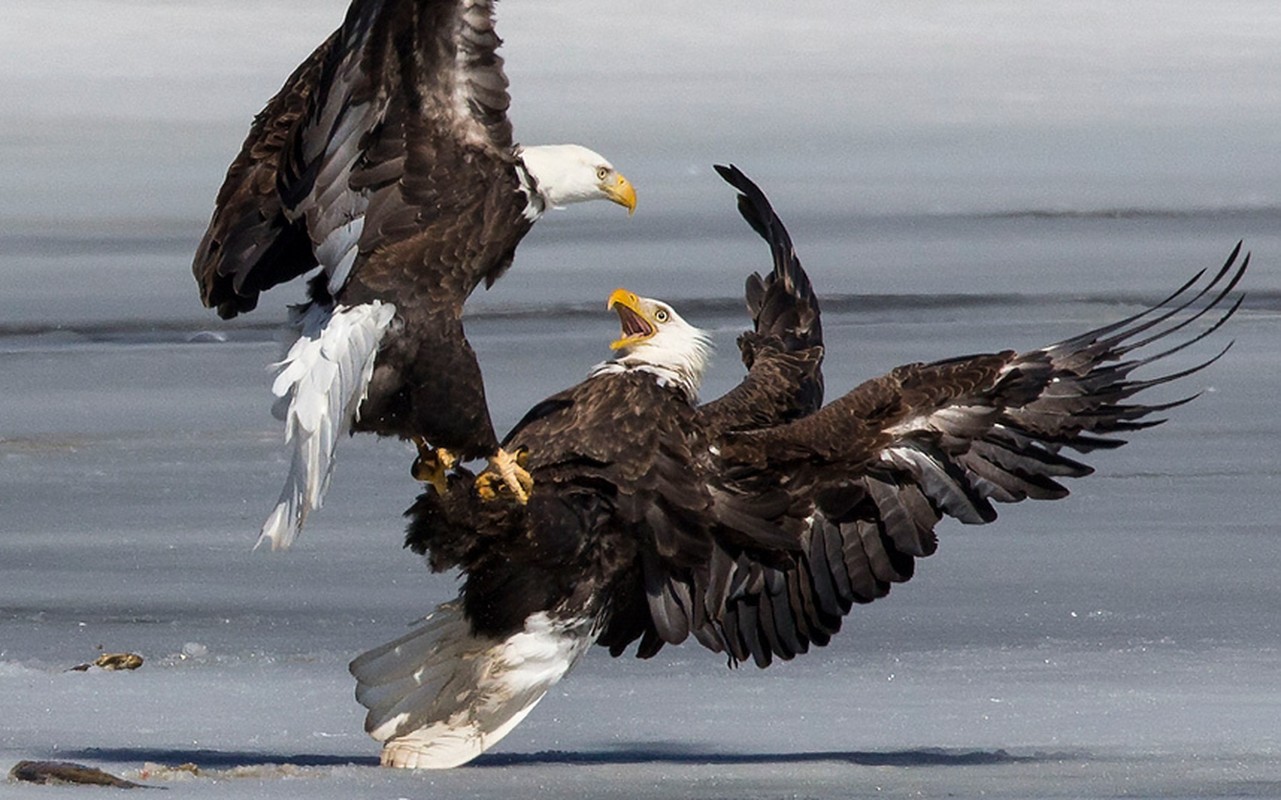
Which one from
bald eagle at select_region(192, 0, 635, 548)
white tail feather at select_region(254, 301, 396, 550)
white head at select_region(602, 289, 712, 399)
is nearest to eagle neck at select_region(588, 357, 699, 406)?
white head at select_region(602, 289, 712, 399)

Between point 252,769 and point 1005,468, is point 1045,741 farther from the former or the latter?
point 252,769

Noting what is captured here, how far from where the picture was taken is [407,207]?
4527 mm

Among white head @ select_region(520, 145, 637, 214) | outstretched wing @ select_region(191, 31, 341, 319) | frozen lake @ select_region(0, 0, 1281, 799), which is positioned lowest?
frozen lake @ select_region(0, 0, 1281, 799)

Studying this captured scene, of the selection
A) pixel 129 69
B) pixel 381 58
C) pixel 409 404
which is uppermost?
pixel 381 58

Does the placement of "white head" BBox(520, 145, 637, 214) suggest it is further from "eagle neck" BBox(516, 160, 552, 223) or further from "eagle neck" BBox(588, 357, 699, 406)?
"eagle neck" BBox(588, 357, 699, 406)

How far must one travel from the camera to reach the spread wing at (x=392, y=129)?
14.3 feet

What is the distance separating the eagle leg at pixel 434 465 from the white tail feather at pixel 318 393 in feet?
0.66

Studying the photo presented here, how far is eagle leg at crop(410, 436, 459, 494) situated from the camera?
4.57m

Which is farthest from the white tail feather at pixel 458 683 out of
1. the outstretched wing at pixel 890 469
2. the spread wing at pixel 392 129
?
the spread wing at pixel 392 129

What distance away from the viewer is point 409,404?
4.51m

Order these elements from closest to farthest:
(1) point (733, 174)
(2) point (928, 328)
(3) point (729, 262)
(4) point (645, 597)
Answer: (4) point (645, 597) < (1) point (733, 174) < (2) point (928, 328) < (3) point (729, 262)

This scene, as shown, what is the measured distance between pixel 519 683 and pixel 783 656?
58 centimetres

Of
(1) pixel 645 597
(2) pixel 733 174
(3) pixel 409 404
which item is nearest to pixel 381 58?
(3) pixel 409 404

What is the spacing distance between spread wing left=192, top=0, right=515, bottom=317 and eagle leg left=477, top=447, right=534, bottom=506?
41 centimetres
